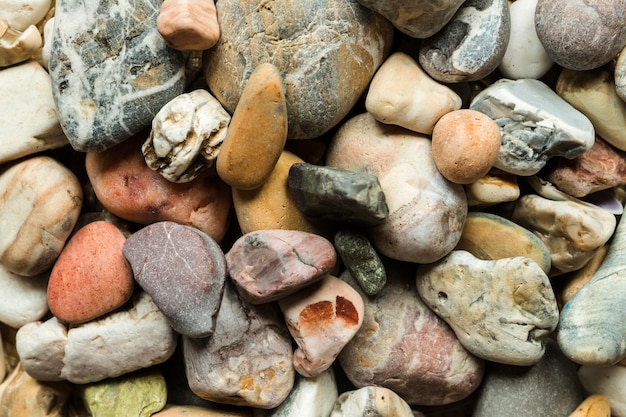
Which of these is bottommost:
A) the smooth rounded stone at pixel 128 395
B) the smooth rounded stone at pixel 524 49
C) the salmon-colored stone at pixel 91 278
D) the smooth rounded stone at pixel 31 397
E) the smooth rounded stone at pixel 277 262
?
the smooth rounded stone at pixel 31 397

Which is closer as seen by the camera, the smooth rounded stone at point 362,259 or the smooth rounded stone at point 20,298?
the smooth rounded stone at point 362,259

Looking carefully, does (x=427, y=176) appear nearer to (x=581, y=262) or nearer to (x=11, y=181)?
(x=581, y=262)

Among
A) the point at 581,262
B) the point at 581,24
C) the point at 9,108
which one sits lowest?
the point at 581,262

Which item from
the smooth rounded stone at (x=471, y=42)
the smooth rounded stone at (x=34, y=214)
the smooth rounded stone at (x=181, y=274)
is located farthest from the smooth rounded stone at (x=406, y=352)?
the smooth rounded stone at (x=34, y=214)

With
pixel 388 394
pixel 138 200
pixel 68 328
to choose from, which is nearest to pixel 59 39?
pixel 138 200

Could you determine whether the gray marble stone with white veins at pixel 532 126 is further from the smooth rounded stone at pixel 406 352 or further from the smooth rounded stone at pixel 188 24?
the smooth rounded stone at pixel 188 24

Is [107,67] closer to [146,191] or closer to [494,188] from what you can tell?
[146,191]

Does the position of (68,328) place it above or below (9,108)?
below

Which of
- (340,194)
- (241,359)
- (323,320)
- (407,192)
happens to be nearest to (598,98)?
(407,192)
